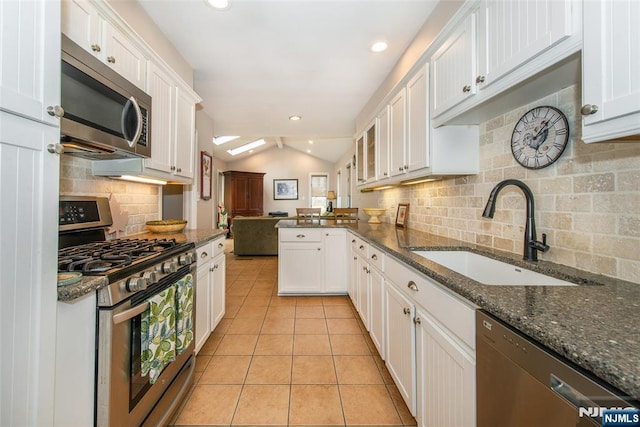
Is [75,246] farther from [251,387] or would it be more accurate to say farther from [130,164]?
[251,387]

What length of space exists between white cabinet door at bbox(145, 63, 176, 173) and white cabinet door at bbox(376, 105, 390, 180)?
1893mm

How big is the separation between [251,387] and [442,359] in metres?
1.27

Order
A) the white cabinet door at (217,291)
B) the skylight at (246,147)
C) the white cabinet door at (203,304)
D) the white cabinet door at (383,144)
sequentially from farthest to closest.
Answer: the skylight at (246,147)
the white cabinet door at (383,144)
the white cabinet door at (217,291)
the white cabinet door at (203,304)

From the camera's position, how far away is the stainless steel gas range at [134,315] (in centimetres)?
98

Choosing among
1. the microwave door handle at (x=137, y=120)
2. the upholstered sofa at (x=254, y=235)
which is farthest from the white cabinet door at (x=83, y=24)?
the upholstered sofa at (x=254, y=235)

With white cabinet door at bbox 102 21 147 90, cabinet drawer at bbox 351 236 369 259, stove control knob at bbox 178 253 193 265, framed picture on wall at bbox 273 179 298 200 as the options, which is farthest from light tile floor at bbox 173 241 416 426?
framed picture on wall at bbox 273 179 298 200

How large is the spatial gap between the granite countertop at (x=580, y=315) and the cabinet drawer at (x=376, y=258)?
725mm

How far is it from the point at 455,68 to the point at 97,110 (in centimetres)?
188

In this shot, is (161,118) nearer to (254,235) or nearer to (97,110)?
(97,110)

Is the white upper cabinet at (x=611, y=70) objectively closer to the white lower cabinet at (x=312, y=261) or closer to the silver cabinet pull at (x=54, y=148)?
the silver cabinet pull at (x=54, y=148)

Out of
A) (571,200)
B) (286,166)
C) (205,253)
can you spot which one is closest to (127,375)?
(205,253)

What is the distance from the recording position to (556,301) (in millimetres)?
750

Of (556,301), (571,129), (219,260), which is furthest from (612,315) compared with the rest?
(219,260)

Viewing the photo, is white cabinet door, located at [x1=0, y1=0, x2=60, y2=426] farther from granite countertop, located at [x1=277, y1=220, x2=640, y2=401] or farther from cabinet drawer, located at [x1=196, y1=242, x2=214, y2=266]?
granite countertop, located at [x1=277, y1=220, x2=640, y2=401]
